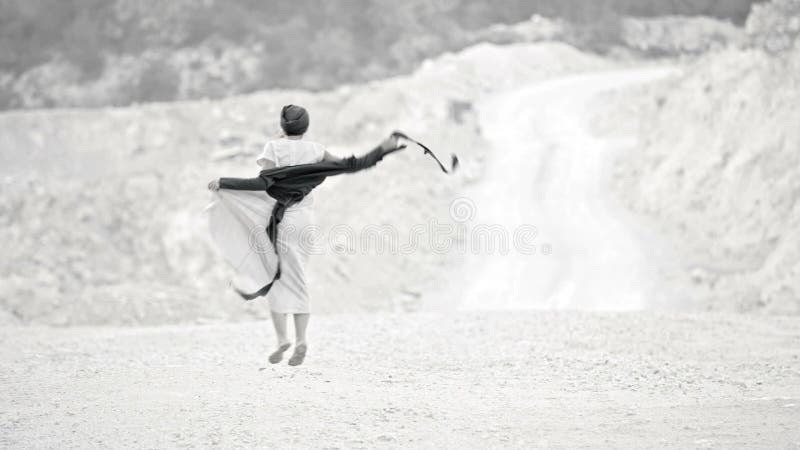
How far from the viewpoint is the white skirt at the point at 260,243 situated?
274 inches

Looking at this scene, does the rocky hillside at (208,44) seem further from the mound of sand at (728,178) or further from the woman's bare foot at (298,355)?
the woman's bare foot at (298,355)

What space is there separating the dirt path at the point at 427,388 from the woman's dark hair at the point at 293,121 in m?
2.11

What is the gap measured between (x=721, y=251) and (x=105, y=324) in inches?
526

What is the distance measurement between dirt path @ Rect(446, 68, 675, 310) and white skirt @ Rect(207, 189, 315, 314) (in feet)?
39.5

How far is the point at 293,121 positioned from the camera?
6.84m

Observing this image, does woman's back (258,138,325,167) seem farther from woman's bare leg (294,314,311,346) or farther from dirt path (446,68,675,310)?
dirt path (446,68,675,310)

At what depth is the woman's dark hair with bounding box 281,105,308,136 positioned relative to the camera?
685 centimetres

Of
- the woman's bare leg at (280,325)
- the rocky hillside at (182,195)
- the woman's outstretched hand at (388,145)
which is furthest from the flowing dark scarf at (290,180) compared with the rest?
the rocky hillside at (182,195)

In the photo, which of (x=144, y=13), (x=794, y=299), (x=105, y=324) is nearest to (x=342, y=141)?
(x=105, y=324)

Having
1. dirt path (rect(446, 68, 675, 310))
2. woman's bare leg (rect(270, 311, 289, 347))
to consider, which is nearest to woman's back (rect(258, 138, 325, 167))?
woman's bare leg (rect(270, 311, 289, 347))

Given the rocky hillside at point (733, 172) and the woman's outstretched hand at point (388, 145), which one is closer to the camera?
the woman's outstretched hand at point (388, 145)

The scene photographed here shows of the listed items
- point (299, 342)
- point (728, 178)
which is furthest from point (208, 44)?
point (299, 342)

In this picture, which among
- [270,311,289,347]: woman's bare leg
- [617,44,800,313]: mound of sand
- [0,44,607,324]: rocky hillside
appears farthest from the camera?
[0,44,607,324]: rocky hillside

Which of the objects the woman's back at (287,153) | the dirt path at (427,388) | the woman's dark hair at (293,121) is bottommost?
the dirt path at (427,388)
